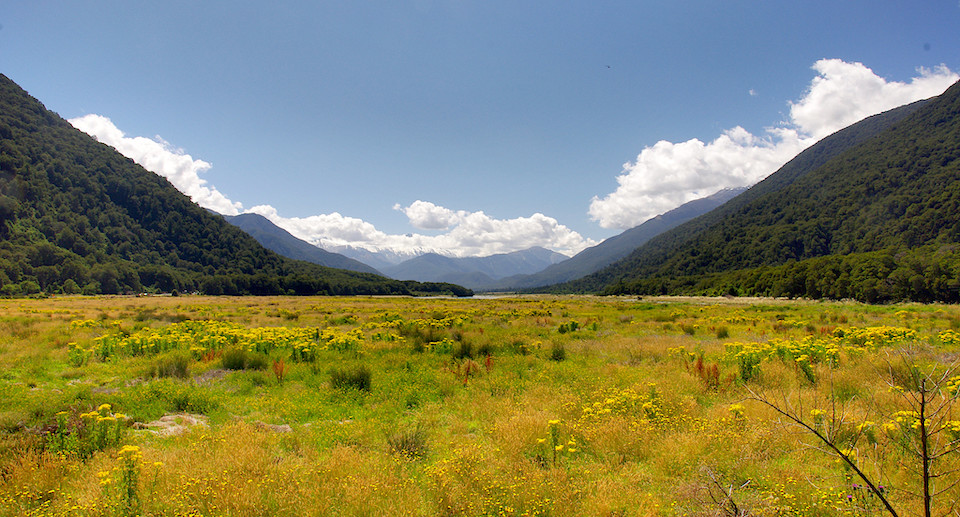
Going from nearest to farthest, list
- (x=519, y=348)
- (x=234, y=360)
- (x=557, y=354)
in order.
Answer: (x=234, y=360), (x=557, y=354), (x=519, y=348)

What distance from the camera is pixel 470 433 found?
6848mm

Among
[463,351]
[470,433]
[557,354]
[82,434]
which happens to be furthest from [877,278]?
[82,434]

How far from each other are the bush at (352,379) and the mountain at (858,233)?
2209 inches

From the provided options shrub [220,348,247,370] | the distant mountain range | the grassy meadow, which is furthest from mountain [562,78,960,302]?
shrub [220,348,247,370]

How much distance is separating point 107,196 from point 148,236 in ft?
61.9

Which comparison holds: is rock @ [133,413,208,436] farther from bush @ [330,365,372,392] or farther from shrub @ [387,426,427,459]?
shrub @ [387,426,427,459]

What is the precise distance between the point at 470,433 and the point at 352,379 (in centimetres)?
388

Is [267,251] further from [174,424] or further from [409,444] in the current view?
[409,444]

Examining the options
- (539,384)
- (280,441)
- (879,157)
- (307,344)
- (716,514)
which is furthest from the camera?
(879,157)

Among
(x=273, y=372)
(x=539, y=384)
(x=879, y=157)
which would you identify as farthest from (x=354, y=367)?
(x=879, y=157)

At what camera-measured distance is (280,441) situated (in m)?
6.08

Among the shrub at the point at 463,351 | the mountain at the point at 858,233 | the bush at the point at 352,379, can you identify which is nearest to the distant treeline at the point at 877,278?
the mountain at the point at 858,233

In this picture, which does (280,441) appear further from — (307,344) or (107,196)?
(107,196)

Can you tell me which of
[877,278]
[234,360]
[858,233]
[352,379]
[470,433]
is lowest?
[470,433]
